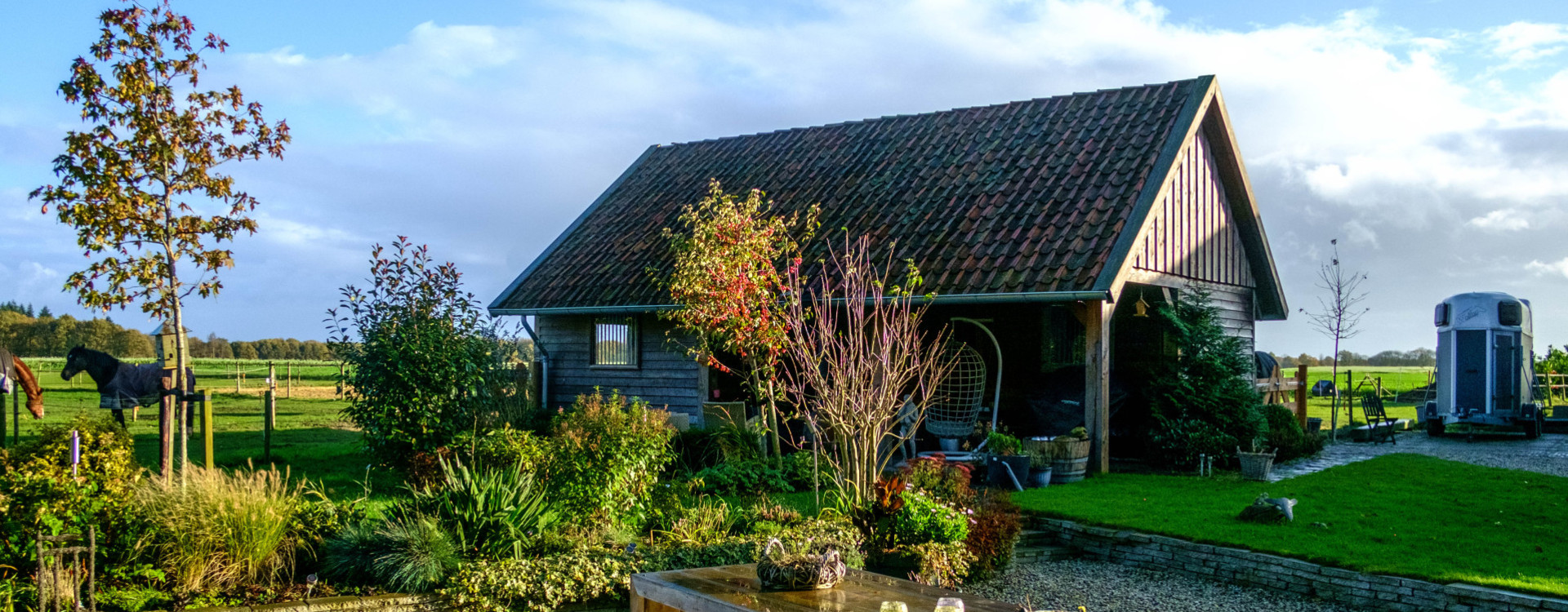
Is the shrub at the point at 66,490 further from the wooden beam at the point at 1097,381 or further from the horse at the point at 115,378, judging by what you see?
the horse at the point at 115,378

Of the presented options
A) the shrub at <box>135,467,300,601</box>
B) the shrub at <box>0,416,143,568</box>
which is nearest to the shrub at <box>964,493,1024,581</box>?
the shrub at <box>135,467,300,601</box>

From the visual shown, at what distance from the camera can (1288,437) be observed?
15398 millimetres

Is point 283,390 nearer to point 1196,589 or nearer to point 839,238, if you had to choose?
point 839,238

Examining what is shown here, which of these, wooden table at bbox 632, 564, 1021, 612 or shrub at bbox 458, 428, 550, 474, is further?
shrub at bbox 458, 428, 550, 474

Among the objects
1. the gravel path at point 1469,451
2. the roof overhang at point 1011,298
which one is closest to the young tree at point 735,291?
the roof overhang at point 1011,298

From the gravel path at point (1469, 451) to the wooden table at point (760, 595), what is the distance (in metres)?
8.99

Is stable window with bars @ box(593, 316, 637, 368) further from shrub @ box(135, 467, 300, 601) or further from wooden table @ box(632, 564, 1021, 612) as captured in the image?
wooden table @ box(632, 564, 1021, 612)

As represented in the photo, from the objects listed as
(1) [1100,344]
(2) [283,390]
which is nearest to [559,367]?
(1) [1100,344]

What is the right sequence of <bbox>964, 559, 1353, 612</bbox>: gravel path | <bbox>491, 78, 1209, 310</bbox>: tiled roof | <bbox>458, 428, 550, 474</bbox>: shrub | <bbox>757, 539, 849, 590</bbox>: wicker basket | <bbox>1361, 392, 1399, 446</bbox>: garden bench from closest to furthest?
<bbox>757, 539, 849, 590</bbox>: wicker basket < <bbox>964, 559, 1353, 612</bbox>: gravel path < <bbox>458, 428, 550, 474</bbox>: shrub < <bbox>491, 78, 1209, 310</bbox>: tiled roof < <bbox>1361, 392, 1399, 446</bbox>: garden bench

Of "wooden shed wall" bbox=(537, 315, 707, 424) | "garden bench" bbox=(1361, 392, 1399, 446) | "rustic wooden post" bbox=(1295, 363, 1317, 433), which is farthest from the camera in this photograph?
"garden bench" bbox=(1361, 392, 1399, 446)

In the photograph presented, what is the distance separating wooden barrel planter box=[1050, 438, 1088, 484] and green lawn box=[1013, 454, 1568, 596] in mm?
197

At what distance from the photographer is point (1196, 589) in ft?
28.3

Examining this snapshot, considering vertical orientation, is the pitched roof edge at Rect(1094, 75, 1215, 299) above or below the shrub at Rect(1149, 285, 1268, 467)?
above

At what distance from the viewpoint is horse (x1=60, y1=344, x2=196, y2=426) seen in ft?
56.6
